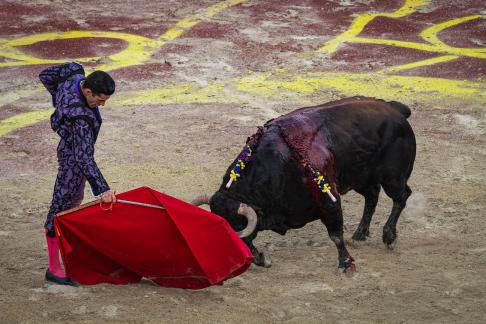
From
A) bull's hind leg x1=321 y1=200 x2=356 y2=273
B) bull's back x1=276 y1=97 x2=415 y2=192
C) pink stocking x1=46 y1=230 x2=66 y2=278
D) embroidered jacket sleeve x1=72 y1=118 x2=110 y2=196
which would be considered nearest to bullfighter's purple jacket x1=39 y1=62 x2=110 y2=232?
embroidered jacket sleeve x1=72 y1=118 x2=110 y2=196

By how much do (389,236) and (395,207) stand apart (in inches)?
12.1

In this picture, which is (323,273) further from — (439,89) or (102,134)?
(439,89)

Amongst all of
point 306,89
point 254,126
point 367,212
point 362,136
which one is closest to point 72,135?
point 362,136

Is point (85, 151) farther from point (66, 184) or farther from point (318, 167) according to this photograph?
point (318, 167)

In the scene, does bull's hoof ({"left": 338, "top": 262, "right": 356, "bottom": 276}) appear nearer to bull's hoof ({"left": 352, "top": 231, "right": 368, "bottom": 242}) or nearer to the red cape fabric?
bull's hoof ({"left": 352, "top": 231, "right": 368, "bottom": 242})

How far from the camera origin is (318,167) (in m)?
6.67

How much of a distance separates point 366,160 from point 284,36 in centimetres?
883

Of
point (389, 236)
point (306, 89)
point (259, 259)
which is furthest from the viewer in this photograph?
point (306, 89)

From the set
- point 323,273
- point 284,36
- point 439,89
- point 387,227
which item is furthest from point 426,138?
point 284,36

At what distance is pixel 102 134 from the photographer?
10.7 meters

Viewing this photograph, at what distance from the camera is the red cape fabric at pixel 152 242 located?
232 inches

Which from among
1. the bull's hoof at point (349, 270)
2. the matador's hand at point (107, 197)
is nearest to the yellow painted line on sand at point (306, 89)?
the bull's hoof at point (349, 270)

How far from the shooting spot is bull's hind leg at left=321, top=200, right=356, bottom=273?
22.4ft

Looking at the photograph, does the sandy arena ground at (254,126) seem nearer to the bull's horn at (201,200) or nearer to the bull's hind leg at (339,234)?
the bull's hind leg at (339,234)
